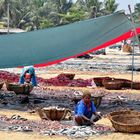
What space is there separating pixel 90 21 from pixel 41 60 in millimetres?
A: 1953

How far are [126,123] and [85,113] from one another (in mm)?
1020

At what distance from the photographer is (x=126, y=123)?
10500 mm

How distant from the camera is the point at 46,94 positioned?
15.8m

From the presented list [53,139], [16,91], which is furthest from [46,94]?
[53,139]

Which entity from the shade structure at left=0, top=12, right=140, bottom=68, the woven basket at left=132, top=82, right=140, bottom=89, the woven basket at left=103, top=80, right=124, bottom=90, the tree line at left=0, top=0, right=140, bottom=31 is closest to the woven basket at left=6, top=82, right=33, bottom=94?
the shade structure at left=0, top=12, right=140, bottom=68

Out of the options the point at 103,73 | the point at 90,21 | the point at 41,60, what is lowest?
the point at 103,73

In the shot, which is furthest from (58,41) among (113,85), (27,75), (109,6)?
(109,6)

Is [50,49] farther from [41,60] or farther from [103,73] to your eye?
[103,73]

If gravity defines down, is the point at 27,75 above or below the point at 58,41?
below

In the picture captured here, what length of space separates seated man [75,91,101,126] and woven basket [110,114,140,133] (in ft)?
1.72

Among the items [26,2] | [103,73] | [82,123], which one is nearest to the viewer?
[82,123]

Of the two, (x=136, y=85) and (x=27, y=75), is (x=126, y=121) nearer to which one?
(x=27, y=75)

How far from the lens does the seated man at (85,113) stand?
33.5ft

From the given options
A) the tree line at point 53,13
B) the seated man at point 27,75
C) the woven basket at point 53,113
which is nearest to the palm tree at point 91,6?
the tree line at point 53,13
